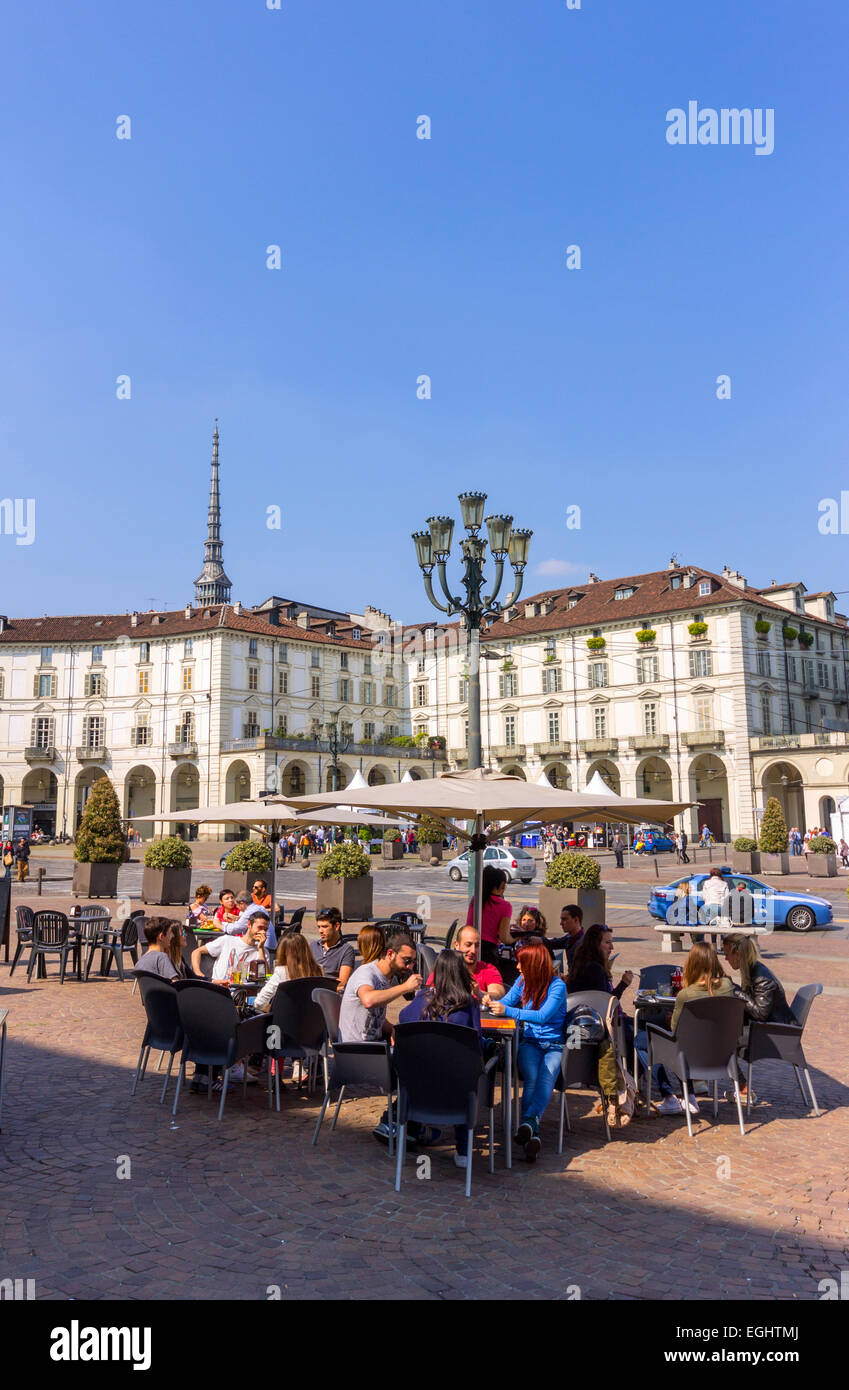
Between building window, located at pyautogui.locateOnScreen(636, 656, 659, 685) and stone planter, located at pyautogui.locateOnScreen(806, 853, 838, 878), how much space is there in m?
25.9

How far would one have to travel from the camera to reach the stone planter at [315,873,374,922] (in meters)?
19.7

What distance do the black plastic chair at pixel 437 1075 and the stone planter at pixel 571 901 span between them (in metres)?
10.4

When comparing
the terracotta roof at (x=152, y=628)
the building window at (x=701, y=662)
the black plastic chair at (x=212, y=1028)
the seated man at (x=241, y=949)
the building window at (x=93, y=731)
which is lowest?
the black plastic chair at (x=212, y=1028)

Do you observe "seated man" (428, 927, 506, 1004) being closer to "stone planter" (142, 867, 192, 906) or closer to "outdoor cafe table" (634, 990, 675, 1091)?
"outdoor cafe table" (634, 990, 675, 1091)

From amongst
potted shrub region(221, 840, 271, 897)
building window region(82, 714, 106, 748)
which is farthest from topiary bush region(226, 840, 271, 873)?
building window region(82, 714, 106, 748)

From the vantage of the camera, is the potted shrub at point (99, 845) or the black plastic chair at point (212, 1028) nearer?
the black plastic chair at point (212, 1028)

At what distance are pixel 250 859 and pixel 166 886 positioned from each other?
3.07 metres

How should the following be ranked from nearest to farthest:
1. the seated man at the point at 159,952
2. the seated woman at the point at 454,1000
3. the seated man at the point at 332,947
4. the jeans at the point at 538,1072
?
the seated woman at the point at 454,1000, the jeans at the point at 538,1072, the seated man at the point at 159,952, the seated man at the point at 332,947

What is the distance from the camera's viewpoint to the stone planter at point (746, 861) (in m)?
35.0

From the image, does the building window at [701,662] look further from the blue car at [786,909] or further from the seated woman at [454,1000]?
the seated woman at [454,1000]

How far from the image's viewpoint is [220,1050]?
7.08 meters

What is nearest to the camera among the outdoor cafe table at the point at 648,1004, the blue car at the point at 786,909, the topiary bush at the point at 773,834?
the outdoor cafe table at the point at 648,1004

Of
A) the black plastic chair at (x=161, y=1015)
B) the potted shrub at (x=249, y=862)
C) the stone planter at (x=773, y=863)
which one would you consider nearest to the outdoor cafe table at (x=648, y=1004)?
the black plastic chair at (x=161, y=1015)
